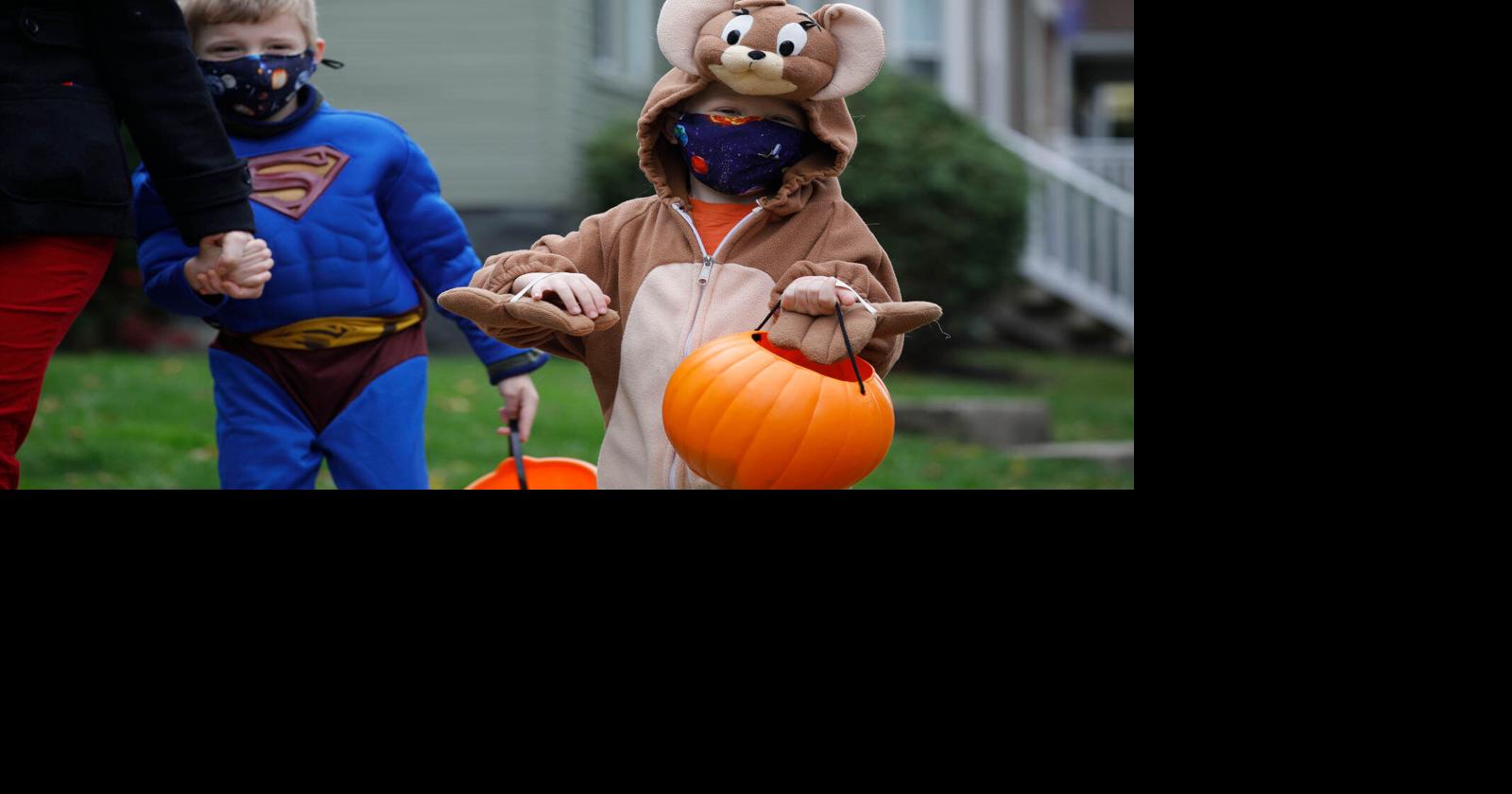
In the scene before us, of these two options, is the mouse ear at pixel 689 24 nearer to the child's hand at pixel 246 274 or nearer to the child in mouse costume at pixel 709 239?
the child in mouse costume at pixel 709 239

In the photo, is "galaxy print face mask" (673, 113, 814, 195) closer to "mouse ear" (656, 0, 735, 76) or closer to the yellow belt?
"mouse ear" (656, 0, 735, 76)

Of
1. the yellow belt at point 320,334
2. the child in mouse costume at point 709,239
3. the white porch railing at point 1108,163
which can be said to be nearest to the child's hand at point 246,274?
the yellow belt at point 320,334

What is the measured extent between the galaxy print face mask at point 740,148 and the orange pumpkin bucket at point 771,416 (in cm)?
32

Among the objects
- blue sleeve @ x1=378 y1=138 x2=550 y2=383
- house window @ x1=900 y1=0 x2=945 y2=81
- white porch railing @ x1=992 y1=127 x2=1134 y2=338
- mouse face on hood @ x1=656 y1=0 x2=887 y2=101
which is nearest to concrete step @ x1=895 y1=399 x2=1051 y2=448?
white porch railing @ x1=992 y1=127 x2=1134 y2=338

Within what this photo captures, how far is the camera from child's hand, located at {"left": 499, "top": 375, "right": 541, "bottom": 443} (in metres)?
3.02

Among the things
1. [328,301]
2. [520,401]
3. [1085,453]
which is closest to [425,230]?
[328,301]

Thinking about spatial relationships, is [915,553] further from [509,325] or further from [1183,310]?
[509,325]

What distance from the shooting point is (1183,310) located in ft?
6.70

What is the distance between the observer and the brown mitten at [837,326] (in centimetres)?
225

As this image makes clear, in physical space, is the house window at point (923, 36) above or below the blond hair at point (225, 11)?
below

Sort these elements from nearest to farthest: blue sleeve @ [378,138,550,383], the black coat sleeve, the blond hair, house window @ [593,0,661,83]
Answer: the black coat sleeve, the blond hair, blue sleeve @ [378,138,550,383], house window @ [593,0,661,83]

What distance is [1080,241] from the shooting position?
39.4 feet

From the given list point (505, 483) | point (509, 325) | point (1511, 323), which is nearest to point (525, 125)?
point (505, 483)

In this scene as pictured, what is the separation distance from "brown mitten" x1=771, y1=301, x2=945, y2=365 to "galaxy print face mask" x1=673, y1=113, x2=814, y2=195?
0.31 meters
